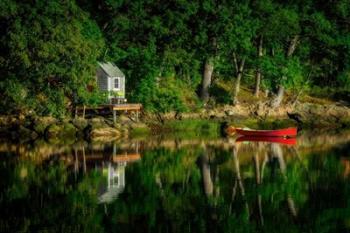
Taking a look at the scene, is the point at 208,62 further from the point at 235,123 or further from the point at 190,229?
the point at 190,229

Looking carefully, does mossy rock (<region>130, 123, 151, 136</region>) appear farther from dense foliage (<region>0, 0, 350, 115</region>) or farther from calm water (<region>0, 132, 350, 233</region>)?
calm water (<region>0, 132, 350, 233</region>)

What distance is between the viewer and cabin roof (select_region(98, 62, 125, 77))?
76.8 meters

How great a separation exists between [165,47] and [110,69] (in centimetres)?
706

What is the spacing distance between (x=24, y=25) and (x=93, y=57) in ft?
22.1

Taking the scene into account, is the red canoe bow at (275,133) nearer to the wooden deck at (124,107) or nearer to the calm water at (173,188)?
the calm water at (173,188)

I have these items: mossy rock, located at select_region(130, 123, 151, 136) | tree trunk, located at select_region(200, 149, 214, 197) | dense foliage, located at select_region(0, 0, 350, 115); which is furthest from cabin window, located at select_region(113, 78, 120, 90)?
tree trunk, located at select_region(200, 149, 214, 197)

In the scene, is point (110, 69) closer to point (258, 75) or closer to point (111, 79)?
point (111, 79)

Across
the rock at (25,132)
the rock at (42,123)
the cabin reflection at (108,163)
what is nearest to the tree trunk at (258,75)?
the rock at (42,123)

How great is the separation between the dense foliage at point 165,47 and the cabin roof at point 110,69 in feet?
2.37

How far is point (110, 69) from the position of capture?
77312 millimetres

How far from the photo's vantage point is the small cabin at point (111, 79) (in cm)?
7688

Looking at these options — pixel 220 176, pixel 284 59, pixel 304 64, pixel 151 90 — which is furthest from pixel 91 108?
pixel 220 176

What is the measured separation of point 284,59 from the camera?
8638cm

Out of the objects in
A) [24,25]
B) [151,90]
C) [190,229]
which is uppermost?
[24,25]
